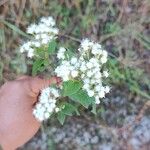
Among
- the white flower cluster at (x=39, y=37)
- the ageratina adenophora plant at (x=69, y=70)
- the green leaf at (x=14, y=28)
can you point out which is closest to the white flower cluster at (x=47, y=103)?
the ageratina adenophora plant at (x=69, y=70)

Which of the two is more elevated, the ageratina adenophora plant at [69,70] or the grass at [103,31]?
the grass at [103,31]

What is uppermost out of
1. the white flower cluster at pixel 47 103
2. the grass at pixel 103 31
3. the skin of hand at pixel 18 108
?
the grass at pixel 103 31

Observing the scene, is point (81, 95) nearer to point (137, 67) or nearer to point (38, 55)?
point (38, 55)

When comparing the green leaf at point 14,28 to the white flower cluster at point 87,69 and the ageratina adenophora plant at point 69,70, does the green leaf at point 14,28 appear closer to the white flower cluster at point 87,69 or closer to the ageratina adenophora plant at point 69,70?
the ageratina adenophora plant at point 69,70

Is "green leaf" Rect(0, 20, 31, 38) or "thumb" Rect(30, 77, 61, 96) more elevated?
"green leaf" Rect(0, 20, 31, 38)

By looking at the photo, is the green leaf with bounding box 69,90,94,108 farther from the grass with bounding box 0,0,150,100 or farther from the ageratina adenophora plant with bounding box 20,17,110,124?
the grass with bounding box 0,0,150,100

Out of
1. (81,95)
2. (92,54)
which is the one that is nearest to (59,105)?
(81,95)

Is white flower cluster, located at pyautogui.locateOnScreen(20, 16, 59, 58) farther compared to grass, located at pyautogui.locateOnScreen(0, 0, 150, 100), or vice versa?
grass, located at pyautogui.locateOnScreen(0, 0, 150, 100)

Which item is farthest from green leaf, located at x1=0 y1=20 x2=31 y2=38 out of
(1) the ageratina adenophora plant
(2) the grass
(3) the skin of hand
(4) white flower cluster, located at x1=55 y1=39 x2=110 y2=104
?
(4) white flower cluster, located at x1=55 y1=39 x2=110 y2=104
